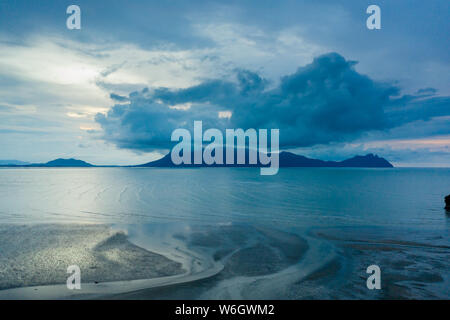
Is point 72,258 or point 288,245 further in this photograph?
point 288,245

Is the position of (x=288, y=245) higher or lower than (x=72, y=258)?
lower

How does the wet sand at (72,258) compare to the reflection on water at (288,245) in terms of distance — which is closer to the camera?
the reflection on water at (288,245)

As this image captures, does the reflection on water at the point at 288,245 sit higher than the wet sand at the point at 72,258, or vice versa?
the wet sand at the point at 72,258

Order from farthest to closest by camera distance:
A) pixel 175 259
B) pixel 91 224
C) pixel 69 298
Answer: pixel 91 224, pixel 175 259, pixel 69 298

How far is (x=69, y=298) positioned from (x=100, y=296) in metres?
1.11

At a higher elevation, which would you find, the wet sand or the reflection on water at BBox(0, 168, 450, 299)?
the wet sand

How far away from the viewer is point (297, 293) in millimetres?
12203

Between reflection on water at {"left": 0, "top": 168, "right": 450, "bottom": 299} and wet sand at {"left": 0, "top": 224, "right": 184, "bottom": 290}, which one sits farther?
wet sand at {"left": 0, "top": 224, "right": 184, "bottom": 290}

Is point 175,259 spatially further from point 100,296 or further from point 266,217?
point 266,217
